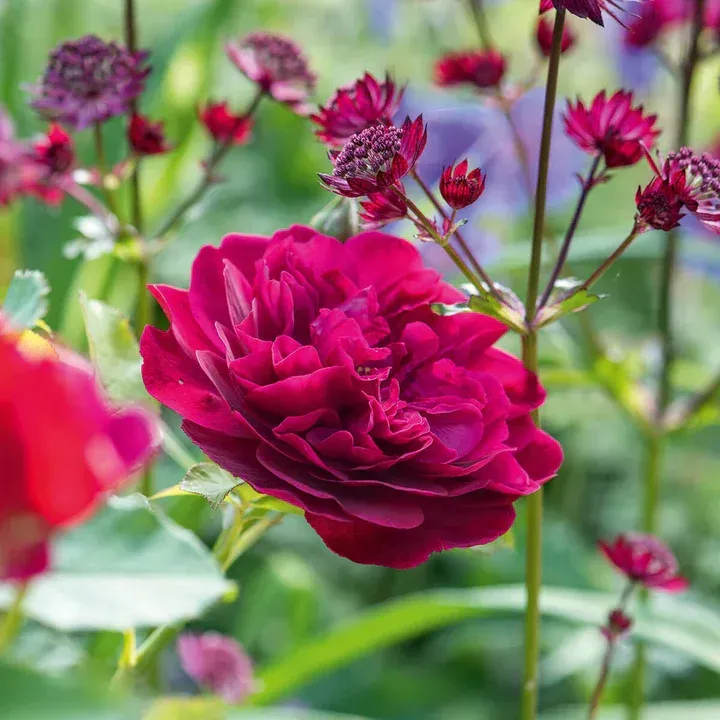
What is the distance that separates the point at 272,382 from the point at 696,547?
31.9 inches

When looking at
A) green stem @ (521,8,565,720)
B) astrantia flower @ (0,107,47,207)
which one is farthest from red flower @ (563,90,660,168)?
astrantia flower @ (0,107,47,207)

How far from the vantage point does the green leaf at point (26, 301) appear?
0.75ft

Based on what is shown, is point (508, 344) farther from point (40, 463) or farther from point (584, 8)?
point (40, 463)

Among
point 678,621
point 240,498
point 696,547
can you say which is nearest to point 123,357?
point 240,498

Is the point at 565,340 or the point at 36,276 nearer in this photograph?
A: the point at 36,276

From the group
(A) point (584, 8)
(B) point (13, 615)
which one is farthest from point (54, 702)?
(A) point (584, 8)

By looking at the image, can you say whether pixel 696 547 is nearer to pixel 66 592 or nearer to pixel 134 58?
pixel 134 58

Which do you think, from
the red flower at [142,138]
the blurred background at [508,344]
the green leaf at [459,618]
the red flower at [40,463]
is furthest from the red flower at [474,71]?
the red flower at [40,463]

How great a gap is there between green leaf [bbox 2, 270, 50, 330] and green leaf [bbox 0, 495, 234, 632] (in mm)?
48

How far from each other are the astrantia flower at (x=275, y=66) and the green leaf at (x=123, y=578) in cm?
28

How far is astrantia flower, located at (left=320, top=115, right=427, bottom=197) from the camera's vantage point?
295 millimetres

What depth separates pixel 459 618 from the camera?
603 millimetres

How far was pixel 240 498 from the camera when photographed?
31cm

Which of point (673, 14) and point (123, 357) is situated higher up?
point (673, 14)
